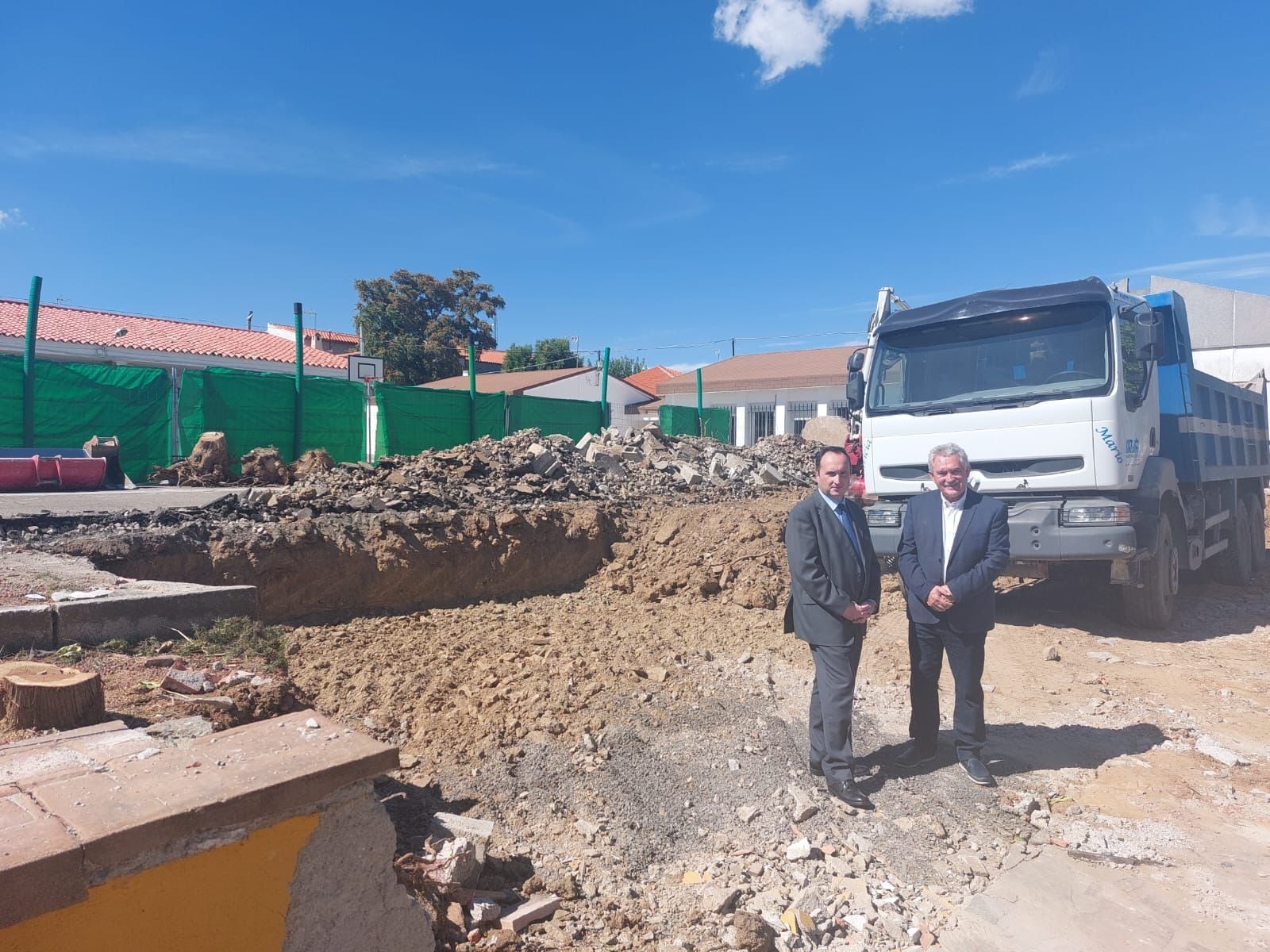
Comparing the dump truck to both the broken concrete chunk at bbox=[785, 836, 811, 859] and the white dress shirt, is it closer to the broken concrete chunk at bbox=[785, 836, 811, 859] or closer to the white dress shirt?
the white dress shirt

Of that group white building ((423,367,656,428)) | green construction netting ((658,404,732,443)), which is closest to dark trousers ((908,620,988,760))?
green construction netting ((658,404,732,443))

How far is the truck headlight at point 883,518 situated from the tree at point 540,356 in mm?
39764

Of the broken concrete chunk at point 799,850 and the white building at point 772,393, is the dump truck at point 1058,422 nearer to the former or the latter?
the broken concrete chunk at point 799,850

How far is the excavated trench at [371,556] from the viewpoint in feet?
22.6

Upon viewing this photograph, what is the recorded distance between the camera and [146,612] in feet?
13.0

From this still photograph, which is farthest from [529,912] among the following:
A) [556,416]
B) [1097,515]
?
[556,416]

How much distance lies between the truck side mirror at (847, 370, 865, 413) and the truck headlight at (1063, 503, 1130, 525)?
209 cm

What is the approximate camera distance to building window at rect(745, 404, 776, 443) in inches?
1085

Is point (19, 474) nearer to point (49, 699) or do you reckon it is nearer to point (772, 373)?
point (49, 699)

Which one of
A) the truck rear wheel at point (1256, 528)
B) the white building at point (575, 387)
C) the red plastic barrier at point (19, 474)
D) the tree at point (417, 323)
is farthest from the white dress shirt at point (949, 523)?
the tree at point (417, 323)

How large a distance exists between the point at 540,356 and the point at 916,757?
44.3 meters

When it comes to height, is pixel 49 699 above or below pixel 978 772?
above

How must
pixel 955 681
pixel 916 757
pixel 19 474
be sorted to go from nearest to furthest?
pixel 955 681, pixel 916 757, pixel 19 474

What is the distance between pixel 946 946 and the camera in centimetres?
301
